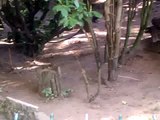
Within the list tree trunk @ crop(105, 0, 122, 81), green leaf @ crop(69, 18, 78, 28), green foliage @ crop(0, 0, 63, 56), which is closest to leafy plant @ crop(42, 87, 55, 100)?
tree trunk @ crop(105, 0, 122, 81)

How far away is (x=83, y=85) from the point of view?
17.8 feet

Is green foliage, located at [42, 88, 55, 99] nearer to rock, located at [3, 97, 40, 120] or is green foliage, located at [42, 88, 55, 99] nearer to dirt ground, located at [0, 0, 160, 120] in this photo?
dirt ground, located at [0, 0, 160, 120]

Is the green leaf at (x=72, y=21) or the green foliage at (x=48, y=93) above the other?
the green leaf at (x=72, y=21)

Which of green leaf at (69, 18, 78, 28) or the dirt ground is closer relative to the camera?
green leaf at (69, 18, 78, 28)

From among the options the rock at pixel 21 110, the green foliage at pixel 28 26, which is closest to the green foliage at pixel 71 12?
the rock at pixel 21 110

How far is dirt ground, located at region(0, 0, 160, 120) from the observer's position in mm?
4551

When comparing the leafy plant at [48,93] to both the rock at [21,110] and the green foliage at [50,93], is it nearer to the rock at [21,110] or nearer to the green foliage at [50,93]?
the green foliage at [50,93]

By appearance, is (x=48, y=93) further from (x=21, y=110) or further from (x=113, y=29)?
(x=21, y=110)

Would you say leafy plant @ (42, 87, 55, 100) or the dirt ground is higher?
leafy plant @ (42, 87, 55, 100)

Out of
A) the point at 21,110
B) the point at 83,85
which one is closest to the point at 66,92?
the point at 83,85

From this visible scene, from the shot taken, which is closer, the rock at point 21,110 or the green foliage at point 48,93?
the rock at point 21,110

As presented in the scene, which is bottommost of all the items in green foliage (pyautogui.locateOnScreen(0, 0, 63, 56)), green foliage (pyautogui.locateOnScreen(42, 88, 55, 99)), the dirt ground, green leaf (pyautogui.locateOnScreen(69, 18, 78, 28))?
the dirt ground

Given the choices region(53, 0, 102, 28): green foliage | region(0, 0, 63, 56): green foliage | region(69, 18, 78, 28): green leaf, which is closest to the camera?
region(53, 0, 102, 28): green foliage

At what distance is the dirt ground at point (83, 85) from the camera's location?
14.9 ft
